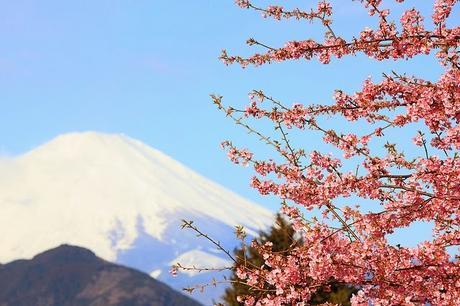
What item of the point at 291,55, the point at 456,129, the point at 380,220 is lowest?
the point at 380,220

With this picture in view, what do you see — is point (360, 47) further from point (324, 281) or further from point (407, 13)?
point (324, 281)

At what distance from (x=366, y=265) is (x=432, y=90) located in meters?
2.09

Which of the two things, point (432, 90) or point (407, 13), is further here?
point (407, 13)

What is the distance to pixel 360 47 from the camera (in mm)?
9734

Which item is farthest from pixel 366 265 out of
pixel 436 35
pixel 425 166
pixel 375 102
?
pixel 436 35

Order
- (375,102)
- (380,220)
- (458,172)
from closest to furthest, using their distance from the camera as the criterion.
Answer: (458,172), (380,220), (375,102)

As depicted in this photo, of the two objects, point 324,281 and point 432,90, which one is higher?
point 432,90

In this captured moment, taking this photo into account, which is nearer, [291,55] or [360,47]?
[360,47]

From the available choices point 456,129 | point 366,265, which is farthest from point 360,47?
point 366,265

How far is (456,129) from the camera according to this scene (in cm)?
877

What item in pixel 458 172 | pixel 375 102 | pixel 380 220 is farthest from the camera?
pixel 375 102

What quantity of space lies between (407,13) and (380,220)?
2467 mm

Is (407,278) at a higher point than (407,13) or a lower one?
lower

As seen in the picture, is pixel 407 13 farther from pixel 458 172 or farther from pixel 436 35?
pixel 458 172
